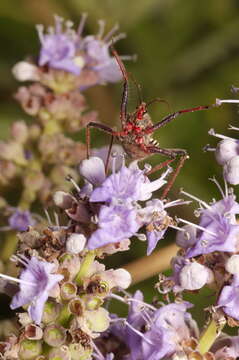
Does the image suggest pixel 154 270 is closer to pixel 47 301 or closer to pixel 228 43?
pixel 47 301

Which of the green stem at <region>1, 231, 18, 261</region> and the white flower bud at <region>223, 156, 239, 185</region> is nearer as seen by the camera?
the white flower bud at <region>223, 156, 239, 185</region>

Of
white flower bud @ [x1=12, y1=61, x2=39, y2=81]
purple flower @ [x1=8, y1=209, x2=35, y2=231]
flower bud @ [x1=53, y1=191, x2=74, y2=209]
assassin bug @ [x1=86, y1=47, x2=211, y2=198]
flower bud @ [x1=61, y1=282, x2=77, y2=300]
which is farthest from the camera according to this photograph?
white flower bud @ [x1=12, y1=61, x2=39, y2=81]

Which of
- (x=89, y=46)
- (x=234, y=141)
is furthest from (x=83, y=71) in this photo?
(x=234, y=141)

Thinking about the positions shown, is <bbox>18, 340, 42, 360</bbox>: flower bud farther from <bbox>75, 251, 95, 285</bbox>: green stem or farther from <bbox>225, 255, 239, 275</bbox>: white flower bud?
<bbox>225, 255, 239, 275</bbox>: white flower bud

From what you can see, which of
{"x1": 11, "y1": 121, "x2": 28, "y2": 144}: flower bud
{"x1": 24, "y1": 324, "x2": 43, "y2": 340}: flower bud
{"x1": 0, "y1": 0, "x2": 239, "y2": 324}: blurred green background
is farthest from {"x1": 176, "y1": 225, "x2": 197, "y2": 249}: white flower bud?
{"x1": 0, "y1": 0, "x2": 239, "y2": 324}: blurred green background

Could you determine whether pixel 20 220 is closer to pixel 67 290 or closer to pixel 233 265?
pixel 67 290

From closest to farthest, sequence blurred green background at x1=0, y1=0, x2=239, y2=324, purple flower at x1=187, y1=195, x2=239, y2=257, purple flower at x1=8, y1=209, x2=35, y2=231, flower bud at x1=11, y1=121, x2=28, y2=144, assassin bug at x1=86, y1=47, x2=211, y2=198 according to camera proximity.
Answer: purple flower at x1=187, y1=195, x2=239, y2=257
assassin bug at x1=86, y1=47, x2=211, y2=198
purple flower at x1=8, y1=209, x2=35, y2=231
flower bud at x1=11, y1=121, x2=28, y2=144
blurred green background at x1=0, y1=0, x2=239, y2=324
